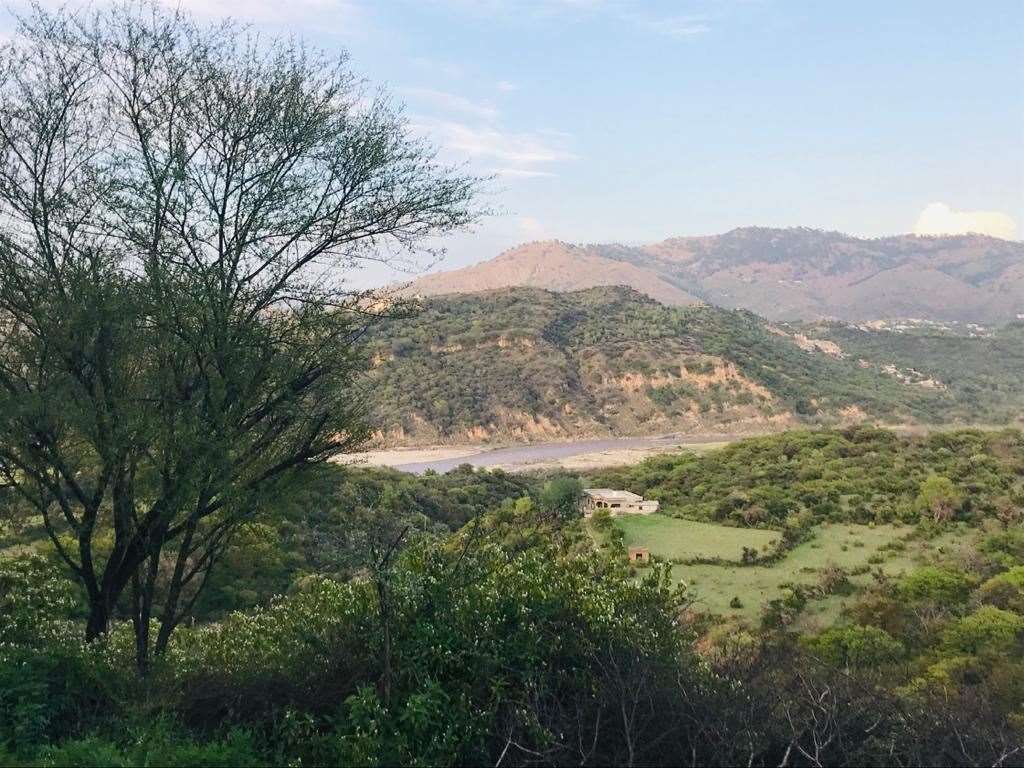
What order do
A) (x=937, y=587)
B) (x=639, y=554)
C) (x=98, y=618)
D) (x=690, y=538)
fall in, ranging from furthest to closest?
(x=690, y=538) → (x=639, y=554) → (x=937, y=587) → (x=98, y=618)

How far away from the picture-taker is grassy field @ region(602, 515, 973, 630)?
19.1 meters

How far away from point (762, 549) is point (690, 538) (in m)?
2.90

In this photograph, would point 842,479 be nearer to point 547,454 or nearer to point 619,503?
point 619,503

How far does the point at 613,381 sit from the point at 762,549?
63.5m

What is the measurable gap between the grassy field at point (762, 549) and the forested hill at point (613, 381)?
43918mm

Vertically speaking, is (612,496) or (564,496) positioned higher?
(564,496)

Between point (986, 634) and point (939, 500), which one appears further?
point (939, 500)

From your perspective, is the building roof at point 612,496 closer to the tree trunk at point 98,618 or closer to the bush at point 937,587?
the bush at point 937,587

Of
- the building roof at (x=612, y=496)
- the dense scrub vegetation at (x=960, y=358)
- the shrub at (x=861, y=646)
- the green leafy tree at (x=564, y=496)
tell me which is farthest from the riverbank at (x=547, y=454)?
the shrub at (x=861, y=646)

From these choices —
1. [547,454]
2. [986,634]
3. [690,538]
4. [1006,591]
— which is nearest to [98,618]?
[986,634]

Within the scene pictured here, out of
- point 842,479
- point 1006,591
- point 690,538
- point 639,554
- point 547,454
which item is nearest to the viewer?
point 1006,591

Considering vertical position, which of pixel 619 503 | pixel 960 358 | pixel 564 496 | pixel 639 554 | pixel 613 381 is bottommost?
pixel 960 358

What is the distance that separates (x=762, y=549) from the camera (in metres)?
24.8

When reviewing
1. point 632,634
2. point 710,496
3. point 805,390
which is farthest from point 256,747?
point 805,390
